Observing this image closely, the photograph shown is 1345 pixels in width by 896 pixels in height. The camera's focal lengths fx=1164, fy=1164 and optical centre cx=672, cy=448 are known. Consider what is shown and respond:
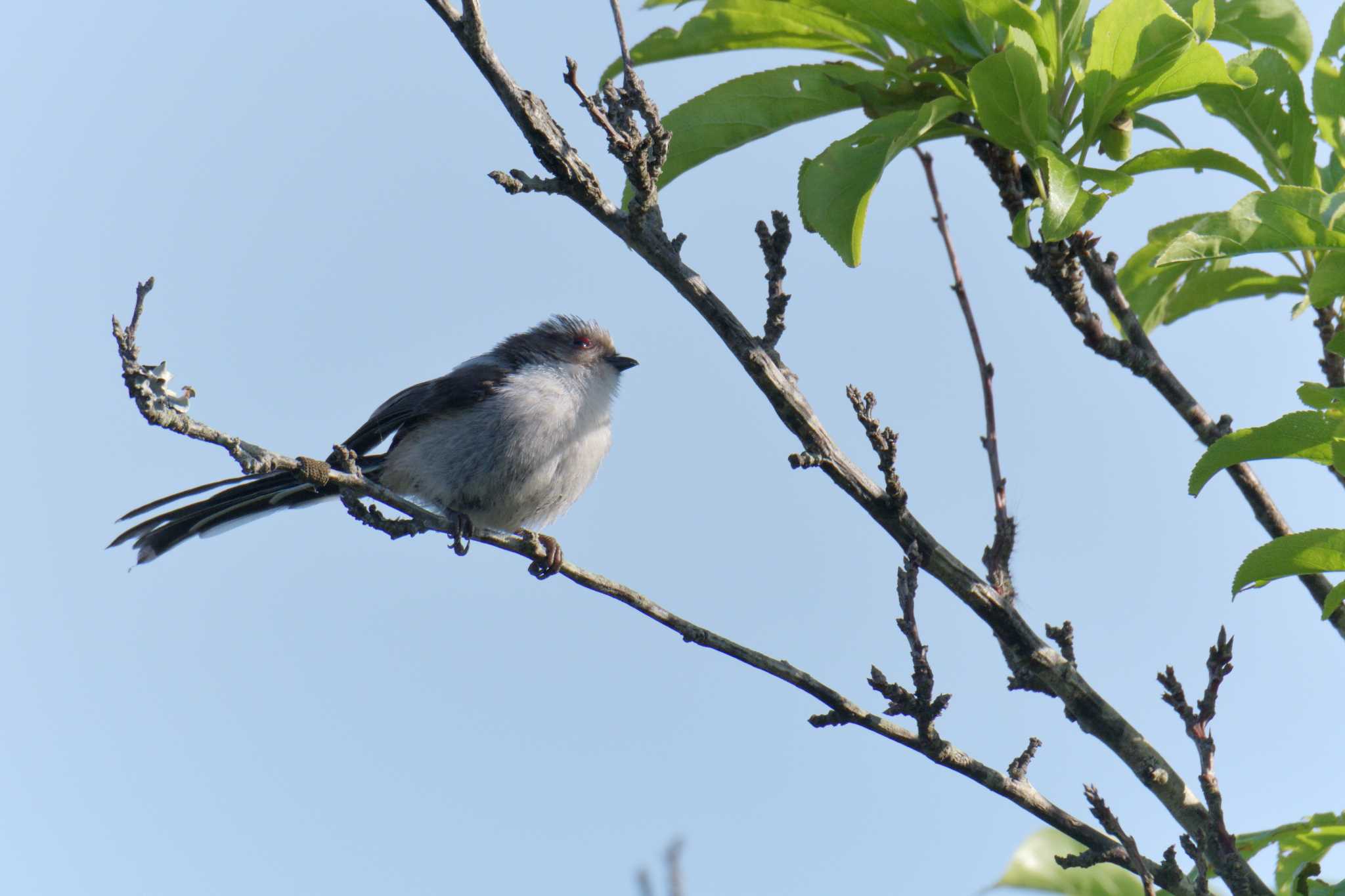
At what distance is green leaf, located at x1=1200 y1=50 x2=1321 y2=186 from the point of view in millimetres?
→ 3342

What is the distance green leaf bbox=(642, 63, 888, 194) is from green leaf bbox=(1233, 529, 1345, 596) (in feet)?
5.42

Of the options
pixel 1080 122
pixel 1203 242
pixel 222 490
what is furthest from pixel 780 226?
pixel 222 490

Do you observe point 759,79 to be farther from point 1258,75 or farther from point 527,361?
point 527,361

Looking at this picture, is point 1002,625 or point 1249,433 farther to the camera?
point 1002,625

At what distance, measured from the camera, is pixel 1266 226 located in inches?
102

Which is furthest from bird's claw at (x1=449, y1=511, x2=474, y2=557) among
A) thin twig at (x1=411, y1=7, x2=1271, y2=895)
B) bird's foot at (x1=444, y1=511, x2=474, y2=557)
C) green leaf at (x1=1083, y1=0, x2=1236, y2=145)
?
green leaf at (x1=1083, y1=0, x2=1236, y2=145)

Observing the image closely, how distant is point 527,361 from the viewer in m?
6.70

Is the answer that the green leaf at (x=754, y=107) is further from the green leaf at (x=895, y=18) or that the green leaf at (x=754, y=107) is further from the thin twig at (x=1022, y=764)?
the thin twig at (x=1022, y=764)

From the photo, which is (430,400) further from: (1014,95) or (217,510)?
(1014,95)

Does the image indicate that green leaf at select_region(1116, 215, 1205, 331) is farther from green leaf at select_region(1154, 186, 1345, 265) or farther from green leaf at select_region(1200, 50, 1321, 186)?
green leaf at select_region(1154, 186, 1345, 265)

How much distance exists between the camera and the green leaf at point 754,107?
338 centimetres

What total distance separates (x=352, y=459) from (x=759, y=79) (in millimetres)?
1694

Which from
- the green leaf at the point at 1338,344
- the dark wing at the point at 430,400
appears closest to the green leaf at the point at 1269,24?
the green leaf at the point at 1338,344

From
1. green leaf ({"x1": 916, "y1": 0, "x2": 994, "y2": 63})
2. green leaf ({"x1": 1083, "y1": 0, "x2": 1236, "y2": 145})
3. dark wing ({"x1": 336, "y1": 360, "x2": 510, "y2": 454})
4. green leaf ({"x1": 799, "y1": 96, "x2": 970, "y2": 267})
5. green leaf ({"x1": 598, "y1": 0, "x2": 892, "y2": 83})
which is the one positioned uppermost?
dark wing ({"x1": 336, "y1": 360, "x2": 510, "y2": 454})
